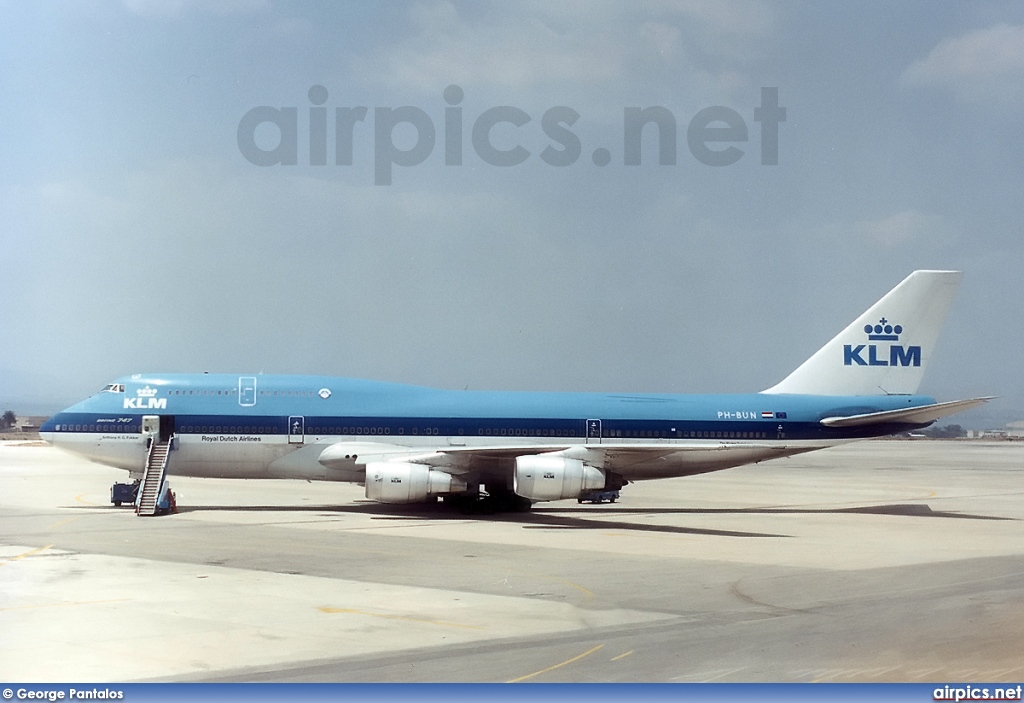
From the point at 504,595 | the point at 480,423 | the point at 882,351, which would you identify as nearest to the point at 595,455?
the point at 480,423

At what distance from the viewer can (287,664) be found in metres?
13.1

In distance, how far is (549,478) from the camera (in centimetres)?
3247

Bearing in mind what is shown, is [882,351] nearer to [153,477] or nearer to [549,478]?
[549,478]

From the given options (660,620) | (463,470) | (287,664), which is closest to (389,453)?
(463,470)

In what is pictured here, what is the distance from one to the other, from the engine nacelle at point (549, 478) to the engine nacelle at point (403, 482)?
2.77m

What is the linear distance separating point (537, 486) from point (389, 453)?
243 inches

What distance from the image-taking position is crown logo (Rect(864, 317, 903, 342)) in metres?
39.8

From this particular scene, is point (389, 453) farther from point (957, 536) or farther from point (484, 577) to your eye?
point (957, 536)

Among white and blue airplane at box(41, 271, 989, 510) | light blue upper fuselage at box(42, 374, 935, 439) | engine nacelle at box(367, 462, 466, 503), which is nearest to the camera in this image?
engine nacelle at box(367, 462, 466, 503)

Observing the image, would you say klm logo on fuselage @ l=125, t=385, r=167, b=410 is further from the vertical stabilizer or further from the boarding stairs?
the vertical stabilizer

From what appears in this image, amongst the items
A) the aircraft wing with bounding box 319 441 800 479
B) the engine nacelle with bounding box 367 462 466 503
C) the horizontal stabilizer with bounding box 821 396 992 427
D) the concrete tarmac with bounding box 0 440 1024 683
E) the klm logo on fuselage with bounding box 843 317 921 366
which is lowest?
the concrete tarmac with bounding box 0 440 1024 683

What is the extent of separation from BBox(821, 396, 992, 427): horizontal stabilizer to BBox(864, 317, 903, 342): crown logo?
9.35ft

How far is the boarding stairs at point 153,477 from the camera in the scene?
1304 inches

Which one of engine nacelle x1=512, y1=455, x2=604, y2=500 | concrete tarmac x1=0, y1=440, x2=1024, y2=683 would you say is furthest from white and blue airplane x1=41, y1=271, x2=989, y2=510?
concrete tarmac x1=0, y1=440, x2=1024, y2=683
